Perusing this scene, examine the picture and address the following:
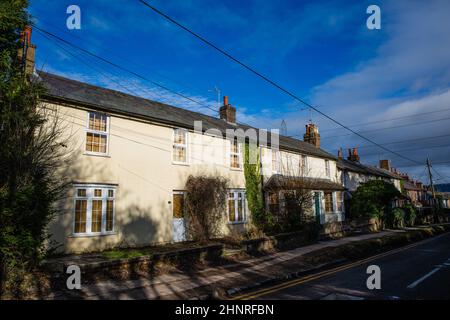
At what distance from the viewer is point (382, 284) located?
343 inches

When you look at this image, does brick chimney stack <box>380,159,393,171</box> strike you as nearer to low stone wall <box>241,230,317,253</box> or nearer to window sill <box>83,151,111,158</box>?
low stone wall <box>241,230,317,253</box>

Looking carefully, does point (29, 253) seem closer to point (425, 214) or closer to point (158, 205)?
point (158, 205)

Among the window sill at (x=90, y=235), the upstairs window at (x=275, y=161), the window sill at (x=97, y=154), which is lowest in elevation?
the window sill at (x=90, y=235)

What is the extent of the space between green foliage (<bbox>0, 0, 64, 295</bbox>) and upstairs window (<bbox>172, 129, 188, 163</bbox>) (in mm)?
7843

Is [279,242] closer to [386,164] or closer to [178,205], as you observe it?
[178,205]

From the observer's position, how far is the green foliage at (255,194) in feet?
67.4

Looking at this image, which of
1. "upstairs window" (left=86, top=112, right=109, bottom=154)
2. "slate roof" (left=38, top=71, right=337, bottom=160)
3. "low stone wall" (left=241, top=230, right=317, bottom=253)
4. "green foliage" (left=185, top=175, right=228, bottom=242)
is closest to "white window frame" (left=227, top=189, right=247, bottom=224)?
"green foliage" (left=185, top=175, right=228, bottom=242)

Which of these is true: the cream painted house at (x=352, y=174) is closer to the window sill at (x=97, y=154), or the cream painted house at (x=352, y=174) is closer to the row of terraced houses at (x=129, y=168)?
the row of terraced houses at (x=129, y=168)

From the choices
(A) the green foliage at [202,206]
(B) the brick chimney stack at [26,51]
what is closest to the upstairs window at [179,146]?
(A) the green foliage at [202,206]

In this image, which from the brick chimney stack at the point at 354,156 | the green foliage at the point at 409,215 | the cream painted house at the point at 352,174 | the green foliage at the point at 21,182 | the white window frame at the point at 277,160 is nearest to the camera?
the green foliage at the point at 21,182

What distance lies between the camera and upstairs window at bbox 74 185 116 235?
13.0 meters

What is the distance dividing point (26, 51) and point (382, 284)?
14.6 m

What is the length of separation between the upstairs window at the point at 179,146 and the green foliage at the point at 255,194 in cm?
503

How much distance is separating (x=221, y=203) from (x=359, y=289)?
10.3m
